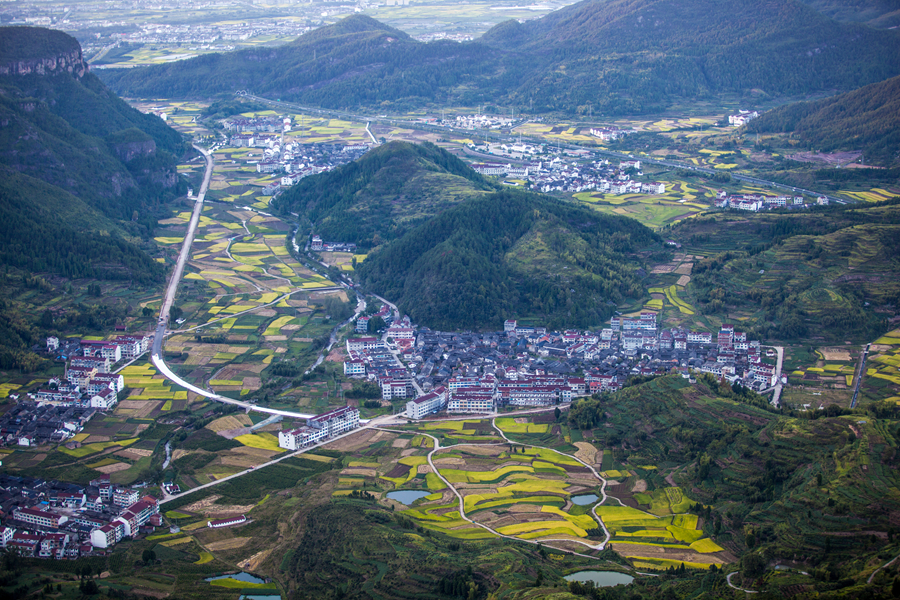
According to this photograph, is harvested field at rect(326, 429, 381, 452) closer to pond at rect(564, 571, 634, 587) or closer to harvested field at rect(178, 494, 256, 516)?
harvested field at rect(178, 494, 256, 516)

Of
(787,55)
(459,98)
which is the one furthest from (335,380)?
(787,55)

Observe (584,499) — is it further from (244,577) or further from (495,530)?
(244,577)

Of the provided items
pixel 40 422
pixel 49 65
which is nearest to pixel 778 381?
pixel 40 422

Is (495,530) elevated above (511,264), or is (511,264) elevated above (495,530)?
(511,264)

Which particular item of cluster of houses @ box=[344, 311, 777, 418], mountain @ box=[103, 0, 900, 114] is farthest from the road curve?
mountain @ box=[103, 0, 900, 114]

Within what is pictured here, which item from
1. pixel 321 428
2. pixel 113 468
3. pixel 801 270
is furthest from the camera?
pixel 801 270

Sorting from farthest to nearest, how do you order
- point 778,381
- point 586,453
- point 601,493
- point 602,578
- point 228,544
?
point 778,381
point 586,453
point 601,493
point 228,544
point 602,578
